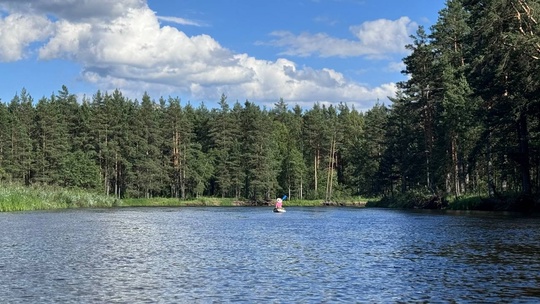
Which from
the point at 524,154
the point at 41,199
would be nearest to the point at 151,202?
the point at 41,199

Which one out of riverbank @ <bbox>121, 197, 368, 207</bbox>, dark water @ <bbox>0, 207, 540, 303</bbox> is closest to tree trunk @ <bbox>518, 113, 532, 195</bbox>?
dark water @ <bbox>0, 207, 540, 303</bbox>

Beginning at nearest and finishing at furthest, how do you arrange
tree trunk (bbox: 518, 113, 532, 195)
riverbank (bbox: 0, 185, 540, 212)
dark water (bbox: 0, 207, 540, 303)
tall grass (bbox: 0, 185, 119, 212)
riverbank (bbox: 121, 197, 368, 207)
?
dark water (bbox: 0, 207, 540, 303)
tree trunk (bbox: 518, 113, 532, 195)
riverbank (bbox: 0, 185, 540, 212)
tall grass (bbox: 0, 185, 119, 212)
riverbank (bbox: 121, 197, 368, 207)

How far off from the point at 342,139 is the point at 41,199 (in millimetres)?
88545

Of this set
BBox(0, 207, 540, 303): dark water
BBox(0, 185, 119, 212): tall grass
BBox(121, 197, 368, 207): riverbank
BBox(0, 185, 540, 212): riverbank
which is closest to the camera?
BBox(0, 207, 540, 303): dark water

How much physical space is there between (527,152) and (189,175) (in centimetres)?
8278

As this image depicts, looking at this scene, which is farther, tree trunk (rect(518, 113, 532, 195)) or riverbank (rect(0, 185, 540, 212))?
riverbank (rect(0, 185, 540, 212))

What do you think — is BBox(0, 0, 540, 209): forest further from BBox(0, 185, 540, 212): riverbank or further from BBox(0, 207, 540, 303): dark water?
BBox(0, 207, 540, 303): dark water

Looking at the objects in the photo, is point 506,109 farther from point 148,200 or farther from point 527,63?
point 148,200

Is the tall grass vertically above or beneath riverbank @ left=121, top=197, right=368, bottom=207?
above

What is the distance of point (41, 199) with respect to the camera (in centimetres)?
7769

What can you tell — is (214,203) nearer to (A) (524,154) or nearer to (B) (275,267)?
(A) (524,154)

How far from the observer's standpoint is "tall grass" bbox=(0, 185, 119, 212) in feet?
228

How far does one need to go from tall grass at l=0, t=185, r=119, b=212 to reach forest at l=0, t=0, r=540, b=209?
24.1 meters

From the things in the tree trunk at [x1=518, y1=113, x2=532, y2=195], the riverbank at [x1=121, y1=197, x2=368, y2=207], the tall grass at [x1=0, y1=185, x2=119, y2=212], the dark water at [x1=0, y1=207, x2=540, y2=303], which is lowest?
the dark water at [x1=0, y1=207, x2=540, y2=303]
